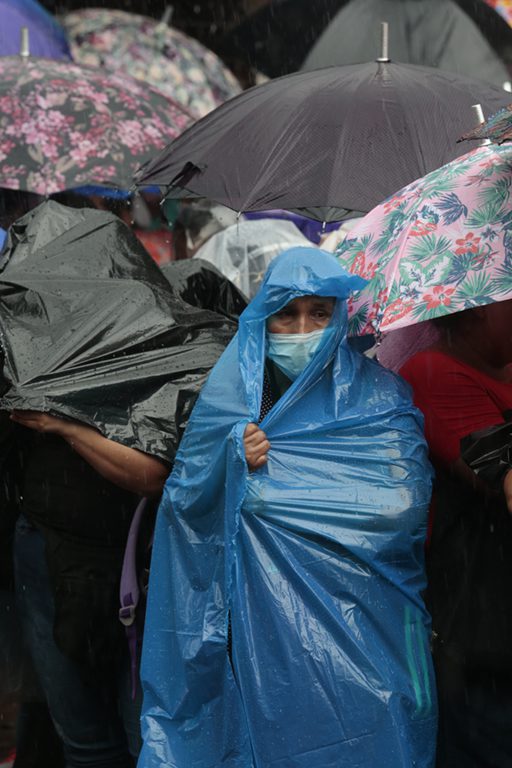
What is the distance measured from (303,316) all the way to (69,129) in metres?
2.52

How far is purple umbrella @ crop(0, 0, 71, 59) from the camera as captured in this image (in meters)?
7.45

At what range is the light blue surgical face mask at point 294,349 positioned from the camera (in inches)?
119

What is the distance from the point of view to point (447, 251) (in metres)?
2.97

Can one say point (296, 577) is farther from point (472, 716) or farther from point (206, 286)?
point (206, 286)

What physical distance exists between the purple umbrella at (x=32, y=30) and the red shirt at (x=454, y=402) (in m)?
5.06

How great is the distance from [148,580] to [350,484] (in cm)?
67

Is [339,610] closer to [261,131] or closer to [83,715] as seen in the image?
[83,715]

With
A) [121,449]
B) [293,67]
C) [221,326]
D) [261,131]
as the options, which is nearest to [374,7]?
[293,67]


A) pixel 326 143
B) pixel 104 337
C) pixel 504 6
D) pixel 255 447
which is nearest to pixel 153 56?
pixel 504 6

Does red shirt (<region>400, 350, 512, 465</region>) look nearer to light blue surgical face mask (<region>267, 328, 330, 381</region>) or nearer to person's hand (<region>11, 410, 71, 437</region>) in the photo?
light blue surgical face mask (<region>267, 328, 330, 381</region>)

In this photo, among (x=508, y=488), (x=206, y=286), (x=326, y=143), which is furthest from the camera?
(x=206, y=286)

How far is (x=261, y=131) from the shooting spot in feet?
13.3

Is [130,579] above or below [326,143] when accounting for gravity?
below

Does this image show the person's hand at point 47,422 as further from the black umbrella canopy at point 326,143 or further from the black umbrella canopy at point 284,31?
the black umbrella canopy at point 284,31
